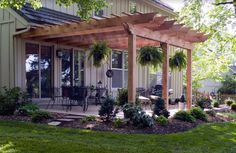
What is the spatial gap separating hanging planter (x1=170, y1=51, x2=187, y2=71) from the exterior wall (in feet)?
17.9

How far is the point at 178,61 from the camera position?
11062 millimetres

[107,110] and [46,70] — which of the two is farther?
[46,70]

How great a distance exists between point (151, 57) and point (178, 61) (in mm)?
1771

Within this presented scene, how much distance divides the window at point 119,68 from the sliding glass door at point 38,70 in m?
3.65

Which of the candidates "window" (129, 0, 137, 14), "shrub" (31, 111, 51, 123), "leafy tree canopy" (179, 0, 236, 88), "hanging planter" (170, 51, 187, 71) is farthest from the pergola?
"leafy tree canopy" (179, 0, 236, 88)

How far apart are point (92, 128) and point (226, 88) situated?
23344 millimetres

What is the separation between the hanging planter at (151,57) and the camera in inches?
385

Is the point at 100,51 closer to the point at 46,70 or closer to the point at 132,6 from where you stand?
the point at 46,70

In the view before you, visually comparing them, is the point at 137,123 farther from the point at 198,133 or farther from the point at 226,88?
the point at 226,88

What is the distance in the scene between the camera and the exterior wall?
9.93 m

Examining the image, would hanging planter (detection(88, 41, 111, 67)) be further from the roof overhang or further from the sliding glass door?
the sliding glass door

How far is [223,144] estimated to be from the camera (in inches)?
251

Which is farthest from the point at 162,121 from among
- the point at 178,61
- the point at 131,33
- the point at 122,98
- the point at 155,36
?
the point at 178,61

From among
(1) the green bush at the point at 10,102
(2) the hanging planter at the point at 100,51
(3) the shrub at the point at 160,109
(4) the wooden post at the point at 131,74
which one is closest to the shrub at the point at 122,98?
(3) the shrub at the point at 160,109
